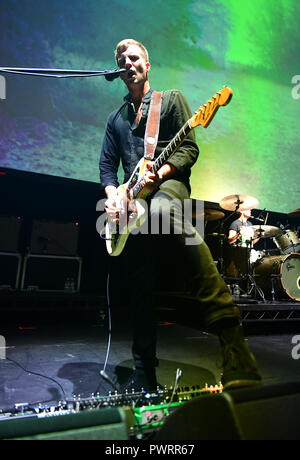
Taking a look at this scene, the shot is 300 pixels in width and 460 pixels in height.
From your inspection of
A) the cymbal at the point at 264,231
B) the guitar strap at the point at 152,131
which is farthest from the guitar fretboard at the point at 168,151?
the cymbal at the point at 264,231

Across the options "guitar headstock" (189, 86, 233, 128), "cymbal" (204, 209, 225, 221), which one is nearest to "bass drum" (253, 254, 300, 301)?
"cymbal" (204, 209, 225, 221)

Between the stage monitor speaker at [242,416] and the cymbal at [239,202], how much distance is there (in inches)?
160

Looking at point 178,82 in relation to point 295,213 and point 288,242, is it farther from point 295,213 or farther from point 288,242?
point 288,242

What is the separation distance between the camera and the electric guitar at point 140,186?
4.25 ft

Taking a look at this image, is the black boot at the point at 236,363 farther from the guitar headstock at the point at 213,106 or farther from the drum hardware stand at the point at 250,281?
the drum hardware stand at the point at 250,281

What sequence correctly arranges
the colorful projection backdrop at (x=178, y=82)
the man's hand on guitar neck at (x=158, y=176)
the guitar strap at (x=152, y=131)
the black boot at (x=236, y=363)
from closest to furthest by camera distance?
the black boot at (x=236, y=363) → the man's hand on guitar neck at (x=158, y=176) → the guitar strap at (x=152, y=131) → the colorful projection backdrop at (x=178, y=82)

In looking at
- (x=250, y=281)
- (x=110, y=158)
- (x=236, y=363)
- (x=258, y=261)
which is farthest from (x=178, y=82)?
(x=236, y=363)

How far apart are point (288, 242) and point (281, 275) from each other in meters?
0.94

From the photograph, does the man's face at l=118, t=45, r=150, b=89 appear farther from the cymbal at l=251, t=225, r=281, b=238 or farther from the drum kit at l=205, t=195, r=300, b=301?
the cymbal at l=251, t=225, r=281, b=238

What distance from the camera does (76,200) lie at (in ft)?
16.3

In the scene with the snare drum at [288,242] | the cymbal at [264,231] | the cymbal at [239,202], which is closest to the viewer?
the cymbal at [239,202]

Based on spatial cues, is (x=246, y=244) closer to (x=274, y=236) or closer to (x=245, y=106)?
(x=274, y=236)

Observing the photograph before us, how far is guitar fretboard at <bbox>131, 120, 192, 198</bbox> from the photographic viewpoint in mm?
1423
